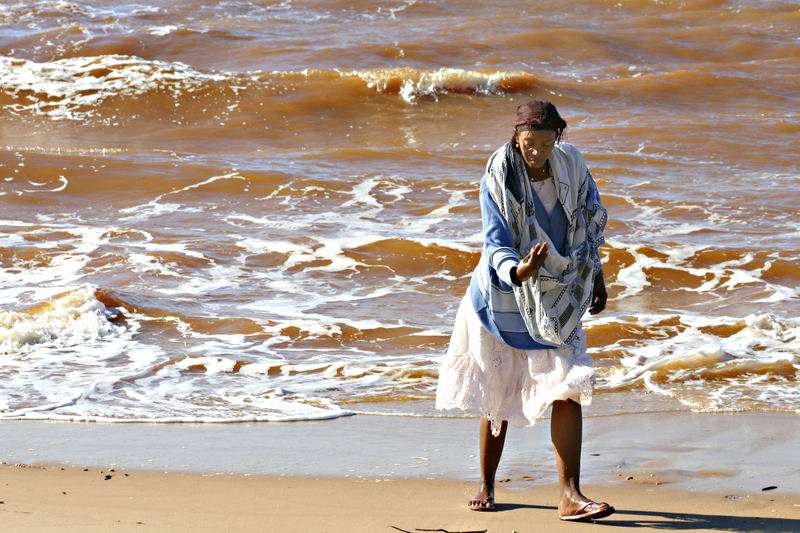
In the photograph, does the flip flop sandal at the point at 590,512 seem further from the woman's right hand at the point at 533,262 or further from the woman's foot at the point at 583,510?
the woman's right hand at the point at 533,262

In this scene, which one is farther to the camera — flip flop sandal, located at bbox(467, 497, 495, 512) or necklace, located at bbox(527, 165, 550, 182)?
flip flop sandal, located at bbox(467, 497, 495, 512)

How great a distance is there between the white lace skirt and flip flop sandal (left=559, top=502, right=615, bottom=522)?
1.06 ft

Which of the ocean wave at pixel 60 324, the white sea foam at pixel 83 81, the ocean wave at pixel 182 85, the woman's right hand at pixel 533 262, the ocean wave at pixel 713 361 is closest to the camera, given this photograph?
the woman's right hand at pixel 533 262

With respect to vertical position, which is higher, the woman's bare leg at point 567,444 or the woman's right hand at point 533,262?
the woman's right hand at point 533,262

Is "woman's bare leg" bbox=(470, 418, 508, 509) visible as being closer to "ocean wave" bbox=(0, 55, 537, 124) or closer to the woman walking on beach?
the woman walking on beach

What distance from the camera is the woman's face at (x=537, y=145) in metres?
3.46

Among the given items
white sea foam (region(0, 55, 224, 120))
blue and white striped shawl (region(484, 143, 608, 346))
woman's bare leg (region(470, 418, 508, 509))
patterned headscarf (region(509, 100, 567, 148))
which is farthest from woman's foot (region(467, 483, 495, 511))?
white sea foam (region(0, 55, 224, 120))

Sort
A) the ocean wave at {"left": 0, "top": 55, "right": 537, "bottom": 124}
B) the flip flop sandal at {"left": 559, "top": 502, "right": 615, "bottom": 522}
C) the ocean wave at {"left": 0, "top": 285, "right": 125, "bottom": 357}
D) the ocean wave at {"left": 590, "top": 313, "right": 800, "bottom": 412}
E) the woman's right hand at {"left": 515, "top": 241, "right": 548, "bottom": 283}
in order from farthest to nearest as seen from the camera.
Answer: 1. the ocean wave at {"left": 0, "top": 55, "right": 537, "bottom": 124}
2. the ocean wave at {"left": 0, "top": 285, "right": 125, "bottom": 357}
3. the ocean wave at {"left": 590, "top": 313, "right": 800, "bottom": 412}
4. the flip flop sandal at {"left": 559, "top": 502, "right": 615, "bottom": 522}
5. the woman's right hand at {"left": 515, "top": 241, "right": 548, "bottom": 283}

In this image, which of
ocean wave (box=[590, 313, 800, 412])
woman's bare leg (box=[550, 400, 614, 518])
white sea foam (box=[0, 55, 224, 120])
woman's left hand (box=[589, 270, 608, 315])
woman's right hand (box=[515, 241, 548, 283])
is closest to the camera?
woman's right hand (box=[515, 241, 548, 283])

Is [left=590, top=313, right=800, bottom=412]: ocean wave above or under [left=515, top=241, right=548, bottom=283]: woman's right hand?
under

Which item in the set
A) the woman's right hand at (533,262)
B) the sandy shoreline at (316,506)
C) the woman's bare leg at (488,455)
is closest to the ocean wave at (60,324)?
the sandy shoreline at (316,506)

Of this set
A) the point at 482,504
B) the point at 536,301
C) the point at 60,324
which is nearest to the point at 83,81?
the point at 60,324

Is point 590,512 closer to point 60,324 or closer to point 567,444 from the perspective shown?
point 567,444

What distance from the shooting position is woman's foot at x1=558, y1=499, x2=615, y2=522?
3.44 m
